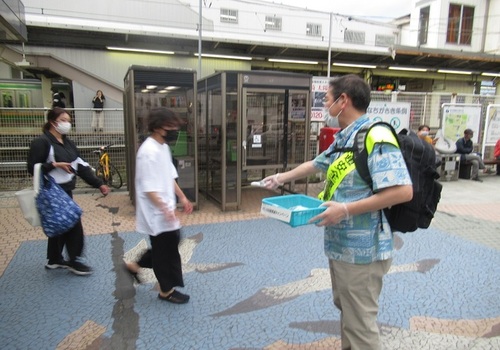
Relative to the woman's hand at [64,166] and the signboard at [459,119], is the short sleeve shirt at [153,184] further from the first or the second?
the signboard at [459,119]

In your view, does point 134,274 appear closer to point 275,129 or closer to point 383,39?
point 275,129

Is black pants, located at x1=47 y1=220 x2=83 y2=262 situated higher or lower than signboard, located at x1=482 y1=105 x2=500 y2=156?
lower

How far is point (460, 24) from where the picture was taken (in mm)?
20844

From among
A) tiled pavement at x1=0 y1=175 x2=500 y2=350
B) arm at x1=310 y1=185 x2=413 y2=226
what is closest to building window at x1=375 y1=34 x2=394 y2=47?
tiled pavement at x1=0 y1=175 x2=500 y2=350

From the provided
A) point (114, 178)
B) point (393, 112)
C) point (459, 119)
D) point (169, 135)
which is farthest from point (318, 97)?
point (169, 135)

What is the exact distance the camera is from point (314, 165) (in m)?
2.27

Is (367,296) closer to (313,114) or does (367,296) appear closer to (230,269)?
(230,269)

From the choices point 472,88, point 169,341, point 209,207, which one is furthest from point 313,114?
point 472,88

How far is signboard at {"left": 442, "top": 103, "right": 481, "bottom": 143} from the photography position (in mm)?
9453

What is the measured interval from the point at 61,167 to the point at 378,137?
3.06 m

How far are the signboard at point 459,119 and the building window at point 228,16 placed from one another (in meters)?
16.4

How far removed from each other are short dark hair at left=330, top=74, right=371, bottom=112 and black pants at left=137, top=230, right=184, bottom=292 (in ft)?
6.07

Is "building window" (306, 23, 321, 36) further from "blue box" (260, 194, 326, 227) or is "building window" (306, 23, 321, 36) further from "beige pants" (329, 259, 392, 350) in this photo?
"beige pants" (329, 259, 392, 350)

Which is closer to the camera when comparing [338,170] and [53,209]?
[338,170]
